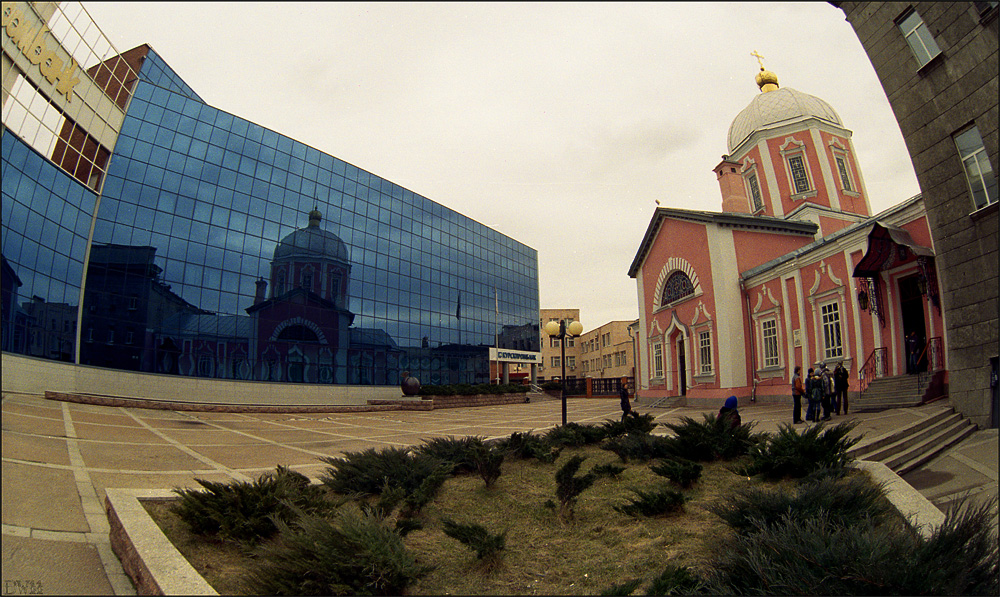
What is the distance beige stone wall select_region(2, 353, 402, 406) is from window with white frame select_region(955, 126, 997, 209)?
15.0 feet

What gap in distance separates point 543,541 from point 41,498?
366 cm

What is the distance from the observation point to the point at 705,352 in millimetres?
25000

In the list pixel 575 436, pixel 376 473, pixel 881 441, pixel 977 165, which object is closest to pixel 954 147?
pixel 977 165

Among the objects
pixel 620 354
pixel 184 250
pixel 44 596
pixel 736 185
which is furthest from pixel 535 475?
pixel 620 354

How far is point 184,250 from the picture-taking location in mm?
23688

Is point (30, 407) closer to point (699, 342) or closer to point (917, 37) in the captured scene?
point (917, 37)

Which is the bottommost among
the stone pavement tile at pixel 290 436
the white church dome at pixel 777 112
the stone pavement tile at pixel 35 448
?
the stone pavement tile at pixel 290 436

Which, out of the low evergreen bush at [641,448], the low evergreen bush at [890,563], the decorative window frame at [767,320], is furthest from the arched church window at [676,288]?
the low evergreen bush at [890,563]

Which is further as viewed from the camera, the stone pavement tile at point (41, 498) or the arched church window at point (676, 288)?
the arched church window at point (676, 288)

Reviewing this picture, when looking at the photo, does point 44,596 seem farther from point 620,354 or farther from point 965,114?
point 620,354

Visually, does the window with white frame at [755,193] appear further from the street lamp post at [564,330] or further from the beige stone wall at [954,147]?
the beige stone wall at [954,147]

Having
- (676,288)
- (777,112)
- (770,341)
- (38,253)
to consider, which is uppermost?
(777,112)

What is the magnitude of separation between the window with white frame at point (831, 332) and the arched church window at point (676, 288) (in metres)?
8.19

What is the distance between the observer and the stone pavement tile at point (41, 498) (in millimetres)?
1715
